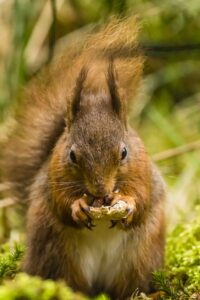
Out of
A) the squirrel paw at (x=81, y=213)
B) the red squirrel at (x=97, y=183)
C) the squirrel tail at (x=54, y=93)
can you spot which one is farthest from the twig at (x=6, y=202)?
the squirrel paw at (x=81, y=213)

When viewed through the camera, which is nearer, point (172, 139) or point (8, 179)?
point (8, 179)

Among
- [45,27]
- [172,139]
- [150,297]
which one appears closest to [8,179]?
[150,297]

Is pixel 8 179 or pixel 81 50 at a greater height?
pixel 81 50

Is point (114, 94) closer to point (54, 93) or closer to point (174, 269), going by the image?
point (54, 93)

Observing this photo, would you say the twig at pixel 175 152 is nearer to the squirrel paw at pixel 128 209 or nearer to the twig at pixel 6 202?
the twig at pixel 6 202

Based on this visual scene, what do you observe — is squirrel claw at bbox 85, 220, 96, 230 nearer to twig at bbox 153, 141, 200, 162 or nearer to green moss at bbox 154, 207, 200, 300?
green moss at bbox 154, 207, 200, 300

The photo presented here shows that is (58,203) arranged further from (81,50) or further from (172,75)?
(172,75)

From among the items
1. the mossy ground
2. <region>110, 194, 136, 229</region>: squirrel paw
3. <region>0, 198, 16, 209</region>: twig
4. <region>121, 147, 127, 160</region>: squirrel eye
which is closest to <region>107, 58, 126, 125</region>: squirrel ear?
<region>121, 147, 127, 160</region>: squirrel eye
